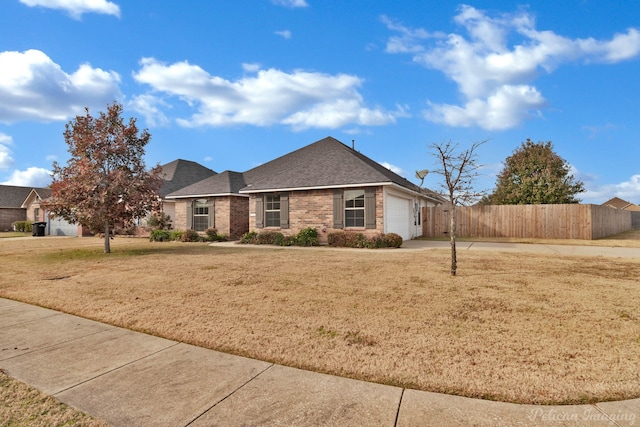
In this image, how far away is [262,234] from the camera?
17266 mm

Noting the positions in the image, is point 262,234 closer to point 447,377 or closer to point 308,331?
point 308,331

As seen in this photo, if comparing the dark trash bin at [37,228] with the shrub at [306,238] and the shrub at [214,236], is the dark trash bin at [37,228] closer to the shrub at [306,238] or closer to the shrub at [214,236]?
the shrub at [214,236]

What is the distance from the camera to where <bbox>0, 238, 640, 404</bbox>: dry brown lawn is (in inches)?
120

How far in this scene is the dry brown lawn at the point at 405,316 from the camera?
3.05 m

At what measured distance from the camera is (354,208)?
1577cm

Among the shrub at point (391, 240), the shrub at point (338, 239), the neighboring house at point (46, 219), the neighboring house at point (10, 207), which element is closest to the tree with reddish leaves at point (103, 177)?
the shrub at point (338, 239)

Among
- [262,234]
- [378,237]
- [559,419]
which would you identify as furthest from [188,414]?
[262,234]

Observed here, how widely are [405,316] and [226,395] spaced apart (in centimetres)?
281

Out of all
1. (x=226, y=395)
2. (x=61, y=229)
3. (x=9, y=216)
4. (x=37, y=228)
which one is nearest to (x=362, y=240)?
(x=226, y=395)

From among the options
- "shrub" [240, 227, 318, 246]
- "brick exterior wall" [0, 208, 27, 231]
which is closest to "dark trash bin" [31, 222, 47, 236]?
"brick exterior wall" [0, 208, 27, 231]

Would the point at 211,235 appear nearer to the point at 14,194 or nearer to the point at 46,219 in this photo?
the point at 46,219

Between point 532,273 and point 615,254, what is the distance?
683cm

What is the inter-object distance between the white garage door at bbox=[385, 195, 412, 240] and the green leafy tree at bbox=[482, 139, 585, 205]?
42.1ft

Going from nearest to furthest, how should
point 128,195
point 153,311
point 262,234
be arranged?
point 153,311, point 128,195, point 262,234
